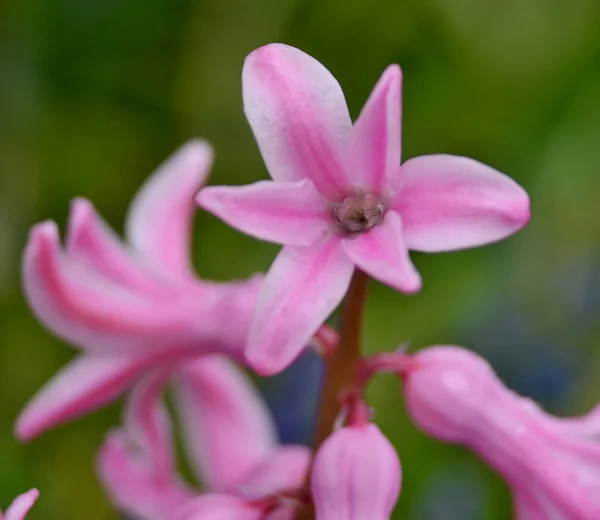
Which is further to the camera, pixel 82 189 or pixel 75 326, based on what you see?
pixel 82 189

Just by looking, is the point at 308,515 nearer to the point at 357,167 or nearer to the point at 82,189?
the point at 357,167

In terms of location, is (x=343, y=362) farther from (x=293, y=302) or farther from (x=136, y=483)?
(x=136, y=483)

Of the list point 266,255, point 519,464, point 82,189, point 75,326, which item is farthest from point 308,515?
point 82,189

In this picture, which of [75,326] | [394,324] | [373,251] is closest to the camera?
[373,251]

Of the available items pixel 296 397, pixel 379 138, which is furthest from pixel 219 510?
pixel 296 397

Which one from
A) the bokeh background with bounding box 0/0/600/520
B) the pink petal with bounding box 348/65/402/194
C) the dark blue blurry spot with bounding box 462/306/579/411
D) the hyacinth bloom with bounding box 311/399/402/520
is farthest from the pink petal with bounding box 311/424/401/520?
the dark blue blurry spot with bounding box 462/306/579/411

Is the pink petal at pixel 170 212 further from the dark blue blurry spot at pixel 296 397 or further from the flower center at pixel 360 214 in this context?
the dark blue blurry spot at pixel 296 397

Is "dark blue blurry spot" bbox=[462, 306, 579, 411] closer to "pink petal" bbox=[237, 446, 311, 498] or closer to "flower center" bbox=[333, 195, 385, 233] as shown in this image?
"pink petal" bbox=[237, 446, 311, 498]
